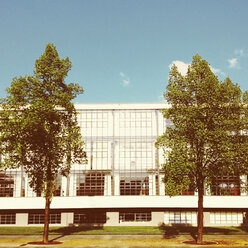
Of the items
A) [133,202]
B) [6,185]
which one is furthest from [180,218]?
[6,185]

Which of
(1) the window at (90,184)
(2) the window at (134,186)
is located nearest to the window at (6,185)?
(1) the window at (90,184)

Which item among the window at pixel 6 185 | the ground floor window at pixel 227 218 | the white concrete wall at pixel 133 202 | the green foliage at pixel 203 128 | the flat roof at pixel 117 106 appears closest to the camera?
the green foliage at pixel 203 128

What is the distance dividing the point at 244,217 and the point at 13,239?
1218 inches

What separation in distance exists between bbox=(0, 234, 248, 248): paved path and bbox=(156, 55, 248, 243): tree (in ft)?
9.87

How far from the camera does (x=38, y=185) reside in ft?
93.6

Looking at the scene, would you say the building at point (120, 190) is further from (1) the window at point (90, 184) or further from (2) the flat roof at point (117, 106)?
(2) the flat roof at point (117, 106)

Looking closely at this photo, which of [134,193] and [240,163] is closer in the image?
[240,163]

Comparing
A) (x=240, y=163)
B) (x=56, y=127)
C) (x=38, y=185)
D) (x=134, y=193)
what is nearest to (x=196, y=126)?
(x=240, y=163)

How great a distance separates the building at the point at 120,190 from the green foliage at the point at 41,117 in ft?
50.0

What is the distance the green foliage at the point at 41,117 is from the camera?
26.4 metres

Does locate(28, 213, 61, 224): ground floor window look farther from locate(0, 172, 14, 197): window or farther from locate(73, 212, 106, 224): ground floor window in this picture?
locate(0, 172, 14, 197): window

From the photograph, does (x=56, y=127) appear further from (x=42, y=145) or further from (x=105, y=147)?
(x=105, y=147)

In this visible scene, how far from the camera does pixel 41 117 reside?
26.6 metres

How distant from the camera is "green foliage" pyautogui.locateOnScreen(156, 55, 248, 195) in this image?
25.5m
